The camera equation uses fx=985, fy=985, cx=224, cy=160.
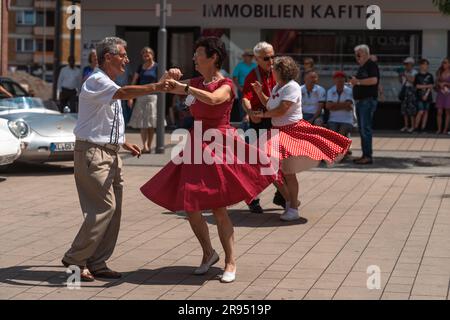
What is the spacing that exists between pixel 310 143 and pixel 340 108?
580cm

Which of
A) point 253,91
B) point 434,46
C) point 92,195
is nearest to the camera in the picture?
point 92,195

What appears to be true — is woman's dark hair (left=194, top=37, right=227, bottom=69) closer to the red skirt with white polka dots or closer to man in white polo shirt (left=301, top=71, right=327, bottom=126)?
the red skirt with white polka dots

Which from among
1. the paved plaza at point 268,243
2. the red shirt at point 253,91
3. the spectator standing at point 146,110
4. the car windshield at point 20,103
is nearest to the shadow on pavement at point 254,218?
the paved plaza at point 268,243

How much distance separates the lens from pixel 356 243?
902 centimetres

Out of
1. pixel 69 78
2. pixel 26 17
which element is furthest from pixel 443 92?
pixel 26 17

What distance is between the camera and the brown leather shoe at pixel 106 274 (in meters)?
7.50

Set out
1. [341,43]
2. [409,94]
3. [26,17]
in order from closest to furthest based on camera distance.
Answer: [409,94], [341,43], [26,17]

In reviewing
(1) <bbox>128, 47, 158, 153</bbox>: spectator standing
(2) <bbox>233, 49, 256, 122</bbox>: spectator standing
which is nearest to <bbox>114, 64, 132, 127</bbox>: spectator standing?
(2) <bbox>233, 49, 256, 122</bbox>: spectator standing

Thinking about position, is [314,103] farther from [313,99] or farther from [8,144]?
[8,144]

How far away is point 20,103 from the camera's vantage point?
1579 cm

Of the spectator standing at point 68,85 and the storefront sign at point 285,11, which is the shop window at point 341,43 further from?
the spectator standing at point 68,85

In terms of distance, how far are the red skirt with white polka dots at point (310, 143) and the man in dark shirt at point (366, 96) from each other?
17.7 ft

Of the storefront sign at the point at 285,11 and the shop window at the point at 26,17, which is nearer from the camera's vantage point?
the storefront sign at the point at 285,11

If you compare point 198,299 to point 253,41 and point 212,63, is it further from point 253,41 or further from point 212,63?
point 253,41
